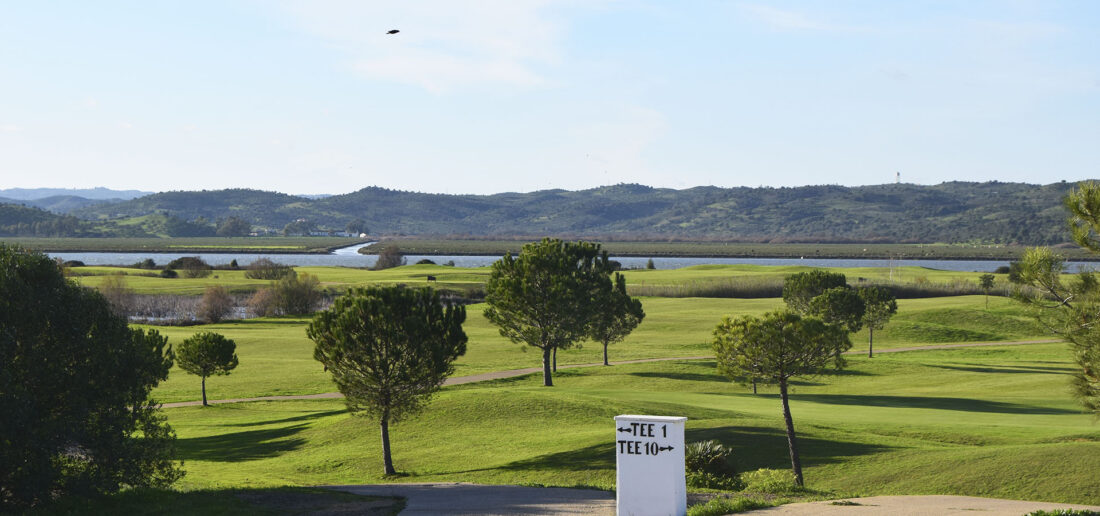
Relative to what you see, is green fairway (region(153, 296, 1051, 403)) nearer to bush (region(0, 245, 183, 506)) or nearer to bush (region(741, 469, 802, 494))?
bush (region(741, 469, 802, 494))

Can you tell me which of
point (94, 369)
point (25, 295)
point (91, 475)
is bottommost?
point (91, 475)

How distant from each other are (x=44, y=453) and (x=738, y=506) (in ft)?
50.0

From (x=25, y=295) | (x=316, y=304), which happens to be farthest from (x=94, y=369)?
(x=316, y=304)

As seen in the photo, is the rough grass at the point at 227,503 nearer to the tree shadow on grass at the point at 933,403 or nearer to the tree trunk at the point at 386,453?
the tree trunk at the point at 386,453

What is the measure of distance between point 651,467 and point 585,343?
6709 centimetres

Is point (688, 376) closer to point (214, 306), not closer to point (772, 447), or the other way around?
point (772, 447)

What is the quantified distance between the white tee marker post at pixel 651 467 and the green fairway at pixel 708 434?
7000mm

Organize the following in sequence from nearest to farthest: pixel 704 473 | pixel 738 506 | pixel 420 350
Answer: pixel 738 506 < pixel 704 473 < pixel 420 350

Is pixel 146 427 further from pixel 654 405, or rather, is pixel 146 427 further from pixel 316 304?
pixel 316 304

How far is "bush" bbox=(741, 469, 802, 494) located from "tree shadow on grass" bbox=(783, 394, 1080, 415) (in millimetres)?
22206

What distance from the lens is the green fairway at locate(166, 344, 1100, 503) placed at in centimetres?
2716

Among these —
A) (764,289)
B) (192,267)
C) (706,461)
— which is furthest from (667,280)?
(706,461)

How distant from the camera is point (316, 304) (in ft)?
388

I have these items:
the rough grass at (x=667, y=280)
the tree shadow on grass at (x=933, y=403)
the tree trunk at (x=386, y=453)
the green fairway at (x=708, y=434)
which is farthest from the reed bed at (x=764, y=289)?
the tree trunk at (x=386, y=453)
